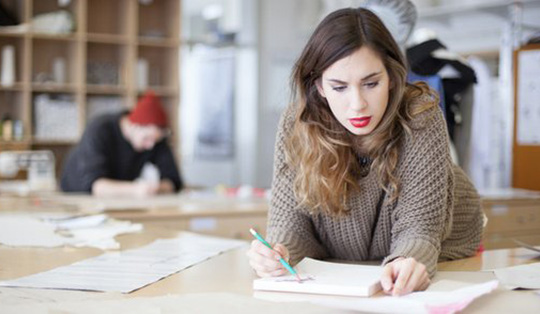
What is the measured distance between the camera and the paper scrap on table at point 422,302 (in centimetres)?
107

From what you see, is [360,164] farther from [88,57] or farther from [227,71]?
[227,71]

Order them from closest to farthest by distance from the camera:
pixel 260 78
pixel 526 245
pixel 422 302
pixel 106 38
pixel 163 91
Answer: pixel 422 302
pixel 526 245
pixel 106 38
pixel 163 91
pixel 260 78

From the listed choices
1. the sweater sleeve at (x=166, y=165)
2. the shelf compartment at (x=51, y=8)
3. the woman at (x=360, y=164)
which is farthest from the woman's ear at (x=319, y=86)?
the shelf compartment at (x=51, y=8)

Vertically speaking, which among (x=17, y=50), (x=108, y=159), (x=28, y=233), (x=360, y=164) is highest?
(x=17, y=50)

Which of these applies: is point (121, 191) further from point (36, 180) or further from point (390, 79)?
point (390, 79)

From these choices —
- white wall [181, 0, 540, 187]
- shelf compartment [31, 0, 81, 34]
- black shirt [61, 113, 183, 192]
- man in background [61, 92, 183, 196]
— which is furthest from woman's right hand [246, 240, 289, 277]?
white wall [181, 0, 540, 187]

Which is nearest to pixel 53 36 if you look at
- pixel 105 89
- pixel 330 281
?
pixel 105 89

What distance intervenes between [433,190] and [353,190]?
18 centimetres

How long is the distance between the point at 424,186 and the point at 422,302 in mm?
390

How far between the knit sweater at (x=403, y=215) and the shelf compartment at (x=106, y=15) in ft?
13.9

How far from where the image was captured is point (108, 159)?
3840 millimetres

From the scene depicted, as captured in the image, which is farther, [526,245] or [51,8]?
[51,8]

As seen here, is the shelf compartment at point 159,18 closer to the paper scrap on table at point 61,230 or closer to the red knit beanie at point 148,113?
the red knit beanie at point 148,113

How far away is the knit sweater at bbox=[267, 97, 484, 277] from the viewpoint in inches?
56.9
